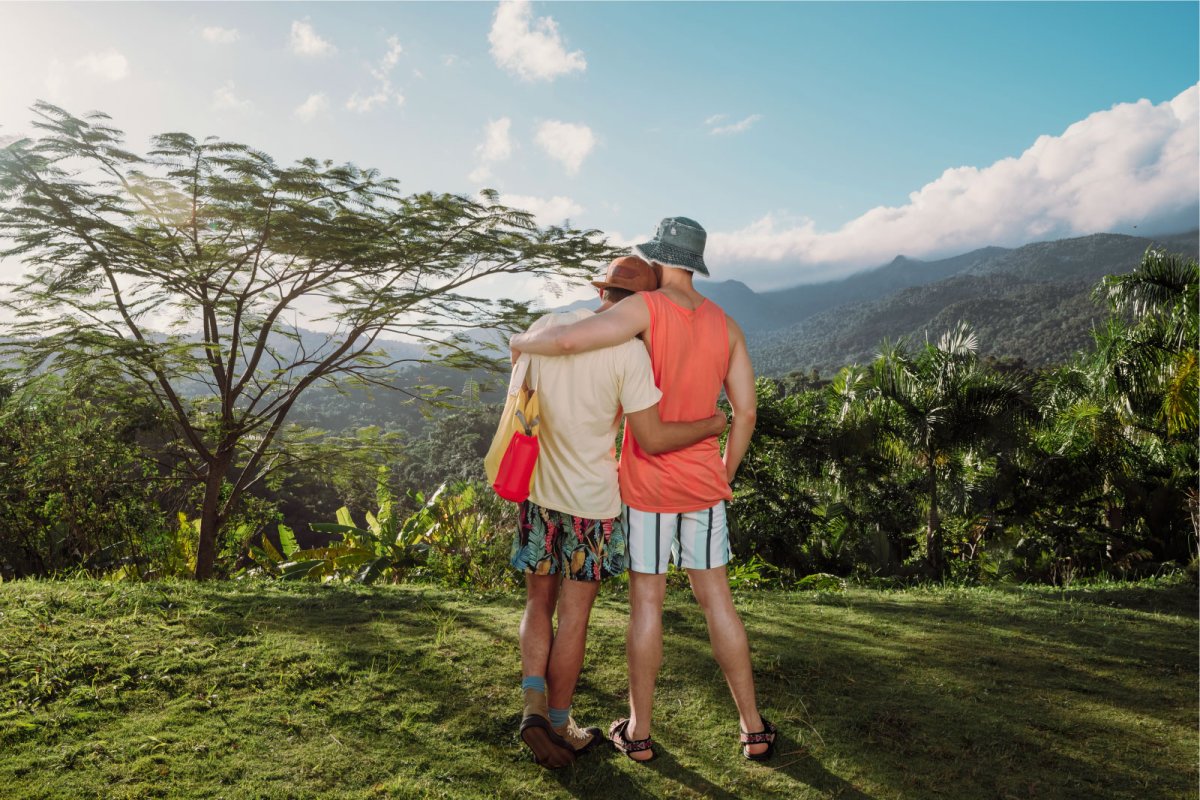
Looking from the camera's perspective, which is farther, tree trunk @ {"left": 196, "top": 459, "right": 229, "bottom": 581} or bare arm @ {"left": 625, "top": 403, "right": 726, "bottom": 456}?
tree trunk @ {"left": 196, "top": 459, "right": 229, "bottom": 581}

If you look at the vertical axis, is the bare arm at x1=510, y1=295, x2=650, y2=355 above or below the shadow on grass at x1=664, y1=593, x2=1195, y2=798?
above

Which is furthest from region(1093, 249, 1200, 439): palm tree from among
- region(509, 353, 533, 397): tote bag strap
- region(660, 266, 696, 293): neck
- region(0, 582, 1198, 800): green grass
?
region(509, 353, 533, 397): tote bag strap

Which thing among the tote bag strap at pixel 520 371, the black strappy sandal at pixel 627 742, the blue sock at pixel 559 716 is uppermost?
the tote bag strap at pixel 520 371

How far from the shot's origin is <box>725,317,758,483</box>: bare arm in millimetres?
2760

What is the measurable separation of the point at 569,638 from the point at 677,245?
1.41 metres

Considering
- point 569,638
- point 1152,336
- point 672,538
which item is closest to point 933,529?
point 1152,336

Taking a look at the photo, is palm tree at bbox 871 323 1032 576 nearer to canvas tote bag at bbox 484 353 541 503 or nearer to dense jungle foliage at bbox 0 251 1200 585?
dense jungle foliage at bbox 0 251 1200 585

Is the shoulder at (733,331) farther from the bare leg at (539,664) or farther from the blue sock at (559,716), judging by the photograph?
the blue sock at (559,716)

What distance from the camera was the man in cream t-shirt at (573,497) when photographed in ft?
8.31

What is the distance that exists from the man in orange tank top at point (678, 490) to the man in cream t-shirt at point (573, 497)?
0.07 meters

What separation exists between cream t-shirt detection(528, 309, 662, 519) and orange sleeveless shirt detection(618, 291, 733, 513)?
7 cm

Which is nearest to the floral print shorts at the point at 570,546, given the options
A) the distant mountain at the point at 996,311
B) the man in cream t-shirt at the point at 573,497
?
the man in cream t-shirt at the point at 573,497

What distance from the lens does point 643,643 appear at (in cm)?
261

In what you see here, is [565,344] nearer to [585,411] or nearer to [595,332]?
[595,332]
